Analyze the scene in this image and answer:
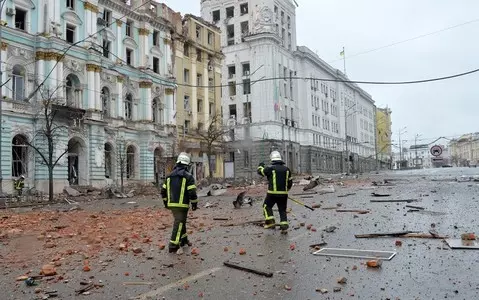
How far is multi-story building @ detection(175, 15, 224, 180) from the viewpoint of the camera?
4878 centimetres

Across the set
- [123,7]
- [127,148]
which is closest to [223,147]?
[127,148]

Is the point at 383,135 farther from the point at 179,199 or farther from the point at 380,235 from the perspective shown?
the point at 179,199

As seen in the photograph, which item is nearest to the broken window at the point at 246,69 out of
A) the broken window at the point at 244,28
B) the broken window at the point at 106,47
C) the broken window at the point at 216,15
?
the broken window at the point at 244,28

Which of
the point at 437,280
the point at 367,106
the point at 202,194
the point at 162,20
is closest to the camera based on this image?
the point at 437,280

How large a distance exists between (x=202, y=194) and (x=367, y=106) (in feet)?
340

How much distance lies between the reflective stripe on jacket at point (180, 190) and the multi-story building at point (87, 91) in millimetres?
19594

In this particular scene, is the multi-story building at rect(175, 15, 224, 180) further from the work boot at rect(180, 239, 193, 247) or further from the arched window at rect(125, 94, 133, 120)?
→ the work boot at rect(180, 239, 193, 247)

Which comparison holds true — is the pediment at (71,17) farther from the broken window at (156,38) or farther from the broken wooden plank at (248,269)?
the broken wooden plank at (248,269)

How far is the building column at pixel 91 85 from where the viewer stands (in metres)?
35.7

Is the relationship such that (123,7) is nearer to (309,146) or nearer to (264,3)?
(264,3)

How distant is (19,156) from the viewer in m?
31.4

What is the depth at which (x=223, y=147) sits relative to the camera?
180 feet

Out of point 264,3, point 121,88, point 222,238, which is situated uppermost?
point 264,3

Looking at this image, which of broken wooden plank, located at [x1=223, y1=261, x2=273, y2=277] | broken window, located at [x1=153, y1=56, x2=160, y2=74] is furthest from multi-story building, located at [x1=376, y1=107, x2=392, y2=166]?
broken wooden plank, located at [x1=223, y1=261, x2=273, y2=277]
